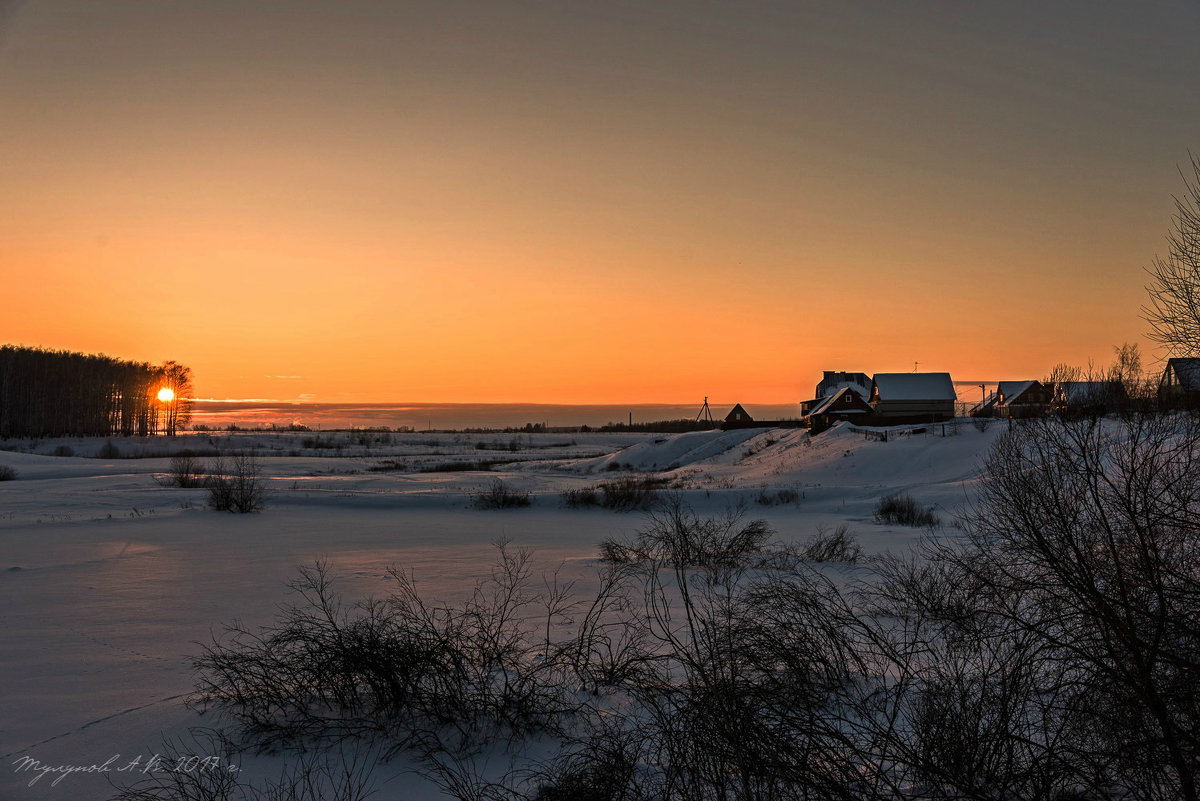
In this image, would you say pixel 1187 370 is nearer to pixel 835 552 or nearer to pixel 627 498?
pixel 835 552

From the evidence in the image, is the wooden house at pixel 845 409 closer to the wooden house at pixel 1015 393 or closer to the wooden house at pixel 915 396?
the wooden house at pixel 915 396

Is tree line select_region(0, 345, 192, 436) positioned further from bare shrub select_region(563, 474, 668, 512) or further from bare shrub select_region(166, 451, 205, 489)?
bare shrub select_region(563, 474, 668, 512)

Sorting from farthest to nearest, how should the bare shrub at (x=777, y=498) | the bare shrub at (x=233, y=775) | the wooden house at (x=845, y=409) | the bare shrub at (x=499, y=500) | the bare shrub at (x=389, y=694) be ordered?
the wooden house at (x=845, y=409) → the bare shrub at (x=777, y=498) → the bare shrub at (x=499, y=500) → the bare shrub at (x=389, y=694) → the bare shrub at (x=233, y=775)

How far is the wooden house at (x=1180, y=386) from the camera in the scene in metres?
5.52

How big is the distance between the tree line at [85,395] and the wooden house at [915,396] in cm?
6853

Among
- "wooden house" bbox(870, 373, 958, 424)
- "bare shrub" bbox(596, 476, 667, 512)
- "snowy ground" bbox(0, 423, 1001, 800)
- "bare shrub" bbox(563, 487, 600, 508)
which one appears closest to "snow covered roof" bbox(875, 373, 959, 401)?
"wooden house" bbox(870, 373, 958, 424)

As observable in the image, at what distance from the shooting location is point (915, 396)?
55.0m

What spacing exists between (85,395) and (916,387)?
76.0 meters

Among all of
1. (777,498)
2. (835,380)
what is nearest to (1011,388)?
(835,380)

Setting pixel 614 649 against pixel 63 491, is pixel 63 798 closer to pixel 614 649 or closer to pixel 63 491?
pixel 614 649

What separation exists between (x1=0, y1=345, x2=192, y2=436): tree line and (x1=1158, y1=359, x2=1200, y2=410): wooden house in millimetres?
80130

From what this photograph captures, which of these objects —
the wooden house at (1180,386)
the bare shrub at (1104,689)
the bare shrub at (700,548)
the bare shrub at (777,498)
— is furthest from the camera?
the bare shrub at (777,498)

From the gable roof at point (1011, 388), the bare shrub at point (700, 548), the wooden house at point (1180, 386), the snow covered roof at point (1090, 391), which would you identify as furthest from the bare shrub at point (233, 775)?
the gable roof at point (1011, 388)

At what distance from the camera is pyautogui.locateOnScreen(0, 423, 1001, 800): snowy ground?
5520mm
